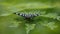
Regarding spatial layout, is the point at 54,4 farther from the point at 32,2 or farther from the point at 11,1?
the point at 11,1

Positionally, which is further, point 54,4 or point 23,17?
point 54,4

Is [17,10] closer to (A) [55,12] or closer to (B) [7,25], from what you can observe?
(B) [7,25]

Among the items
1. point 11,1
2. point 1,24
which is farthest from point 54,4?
point 1,24

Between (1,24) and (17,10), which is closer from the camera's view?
(1,24)

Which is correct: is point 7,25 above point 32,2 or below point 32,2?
below

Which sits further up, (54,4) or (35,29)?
(54,4)

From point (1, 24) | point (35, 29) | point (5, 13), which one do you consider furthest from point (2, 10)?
point (35, 29)
